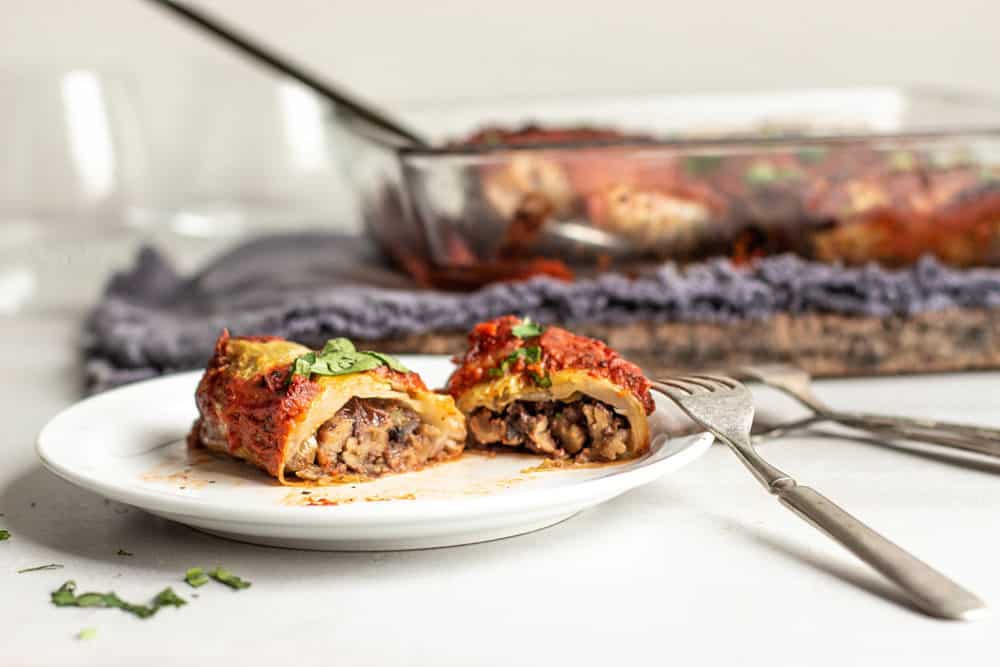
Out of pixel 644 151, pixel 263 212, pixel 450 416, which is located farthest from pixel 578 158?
pixel 263 212

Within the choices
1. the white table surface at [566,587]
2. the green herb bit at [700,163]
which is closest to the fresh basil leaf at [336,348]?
the white table surface at [566,587]

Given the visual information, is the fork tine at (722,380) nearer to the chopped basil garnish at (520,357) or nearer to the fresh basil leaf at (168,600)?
the chopped basil garnish at (520,357)

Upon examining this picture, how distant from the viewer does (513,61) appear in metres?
4.96

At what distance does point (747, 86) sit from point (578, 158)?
7.76ft

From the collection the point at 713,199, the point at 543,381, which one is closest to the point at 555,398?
the point at 543,381

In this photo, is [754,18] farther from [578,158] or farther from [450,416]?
[450,416]

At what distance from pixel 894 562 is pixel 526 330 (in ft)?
2.44

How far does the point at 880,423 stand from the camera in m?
2.28

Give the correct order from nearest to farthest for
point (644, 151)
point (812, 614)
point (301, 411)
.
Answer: point (812, 614)
point (301, 411)
point (644, 151)

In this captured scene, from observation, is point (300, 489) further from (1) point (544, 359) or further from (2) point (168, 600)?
(1) point (544, 359)

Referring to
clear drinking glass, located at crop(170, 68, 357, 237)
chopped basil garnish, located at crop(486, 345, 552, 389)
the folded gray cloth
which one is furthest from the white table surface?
clear drinking glass, located at crop(170, 68, 357, 237)

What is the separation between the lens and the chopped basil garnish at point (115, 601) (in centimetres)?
156

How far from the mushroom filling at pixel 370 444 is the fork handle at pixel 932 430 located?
792mm

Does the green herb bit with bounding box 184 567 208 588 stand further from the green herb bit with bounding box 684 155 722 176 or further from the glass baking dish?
the green herb bit with bounding box 684 155 722 176
